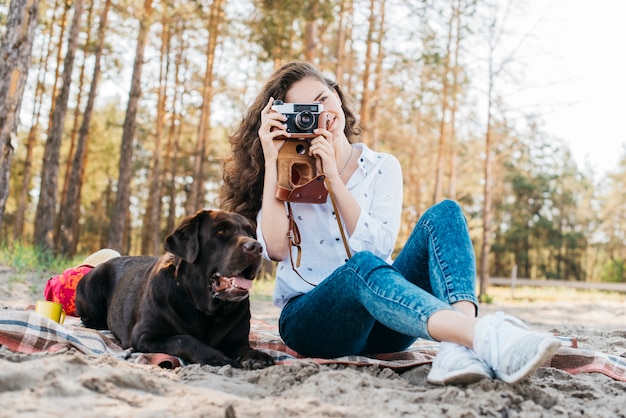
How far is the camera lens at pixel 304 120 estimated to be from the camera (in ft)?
10.5

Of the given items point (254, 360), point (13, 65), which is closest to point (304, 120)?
point (254, 360)

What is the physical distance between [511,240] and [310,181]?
44.8 metres

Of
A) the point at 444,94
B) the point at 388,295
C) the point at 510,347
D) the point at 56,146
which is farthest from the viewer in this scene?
the point at 444,94

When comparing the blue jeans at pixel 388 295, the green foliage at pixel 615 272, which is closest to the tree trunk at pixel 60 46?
the blue jeans at pixel 388 295

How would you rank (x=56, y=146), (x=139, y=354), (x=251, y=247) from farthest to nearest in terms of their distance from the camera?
(x=56, y=146), (x=139, y=354), (x=251, y=247)

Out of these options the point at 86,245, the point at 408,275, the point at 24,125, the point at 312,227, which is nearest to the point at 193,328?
the point at 312,227

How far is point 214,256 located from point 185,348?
19.0 inches

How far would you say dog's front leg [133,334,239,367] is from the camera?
2.97 metres

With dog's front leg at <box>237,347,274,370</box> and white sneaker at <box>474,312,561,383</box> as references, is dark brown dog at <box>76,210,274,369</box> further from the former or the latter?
white sneaker at <box>474,312,561,383</box>

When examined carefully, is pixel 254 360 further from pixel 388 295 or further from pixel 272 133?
pixel 272 133

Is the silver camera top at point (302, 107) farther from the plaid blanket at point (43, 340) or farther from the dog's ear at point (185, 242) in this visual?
the plaid blanket at point (43, 340)

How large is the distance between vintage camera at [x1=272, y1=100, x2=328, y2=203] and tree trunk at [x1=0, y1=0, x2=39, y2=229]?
588 cm

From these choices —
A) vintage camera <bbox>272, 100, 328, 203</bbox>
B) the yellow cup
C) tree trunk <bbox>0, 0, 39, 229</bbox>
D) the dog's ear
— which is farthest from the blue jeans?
tree trunk <bbox>0, 0, 39, 229</bbox>

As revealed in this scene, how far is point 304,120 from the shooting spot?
321 centimetres
